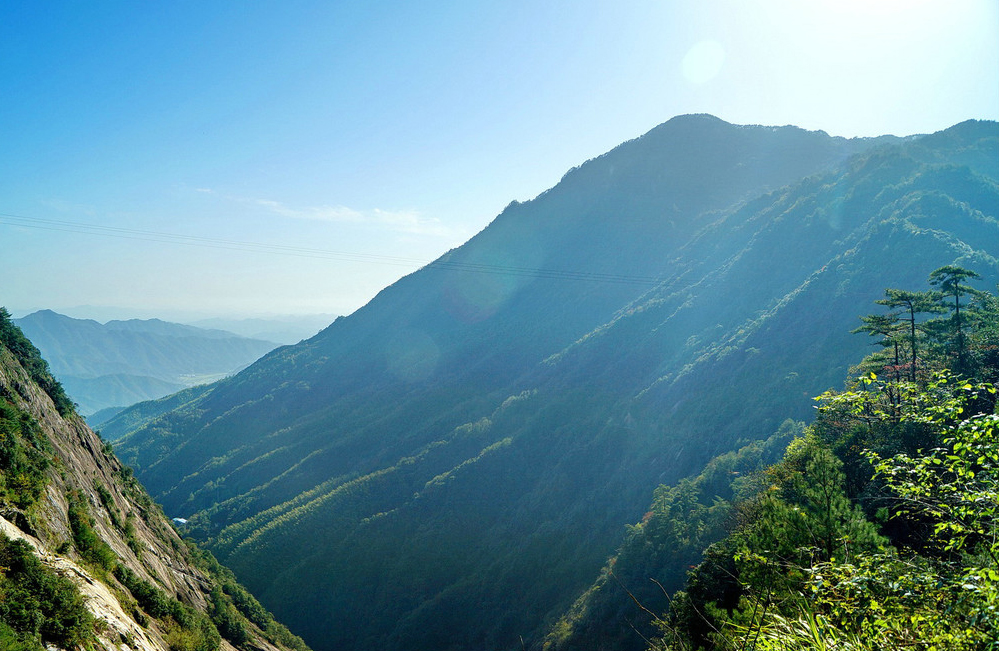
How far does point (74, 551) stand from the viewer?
17.5 meters

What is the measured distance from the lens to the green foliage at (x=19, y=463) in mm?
16078

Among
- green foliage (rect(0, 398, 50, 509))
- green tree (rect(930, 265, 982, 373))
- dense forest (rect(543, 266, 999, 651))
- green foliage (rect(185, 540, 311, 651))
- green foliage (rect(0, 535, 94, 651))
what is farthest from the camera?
green foliage (rect(185, 540, 311, 651))

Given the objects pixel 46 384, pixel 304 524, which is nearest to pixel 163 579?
pixel 46 384

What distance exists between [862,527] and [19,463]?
3046 cm

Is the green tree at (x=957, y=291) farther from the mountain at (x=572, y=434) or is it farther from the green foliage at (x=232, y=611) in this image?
the mountain at (x=572, y=434)

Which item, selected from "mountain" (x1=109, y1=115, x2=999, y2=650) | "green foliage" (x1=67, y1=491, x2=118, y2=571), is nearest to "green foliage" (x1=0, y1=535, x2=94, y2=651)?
"green foliage" (x1=67, y1=491, x2=118, y2=571)

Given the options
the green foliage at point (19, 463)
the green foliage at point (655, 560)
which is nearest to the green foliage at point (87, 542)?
the green foliage at point (19, 463)

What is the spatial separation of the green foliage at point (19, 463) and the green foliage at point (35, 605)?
4980 millimetres

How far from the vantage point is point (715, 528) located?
5562 centimetres

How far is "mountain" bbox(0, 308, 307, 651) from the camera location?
37.7 ft

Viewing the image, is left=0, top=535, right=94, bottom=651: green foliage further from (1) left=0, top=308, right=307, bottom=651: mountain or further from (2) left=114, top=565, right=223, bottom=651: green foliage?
(2) left=114, top=565, right=223, bottom=651: green foliage

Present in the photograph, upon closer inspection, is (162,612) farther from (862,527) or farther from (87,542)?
(862,527)

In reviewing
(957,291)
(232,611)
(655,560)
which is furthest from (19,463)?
(655,560)

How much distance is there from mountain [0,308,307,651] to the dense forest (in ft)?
44.7
